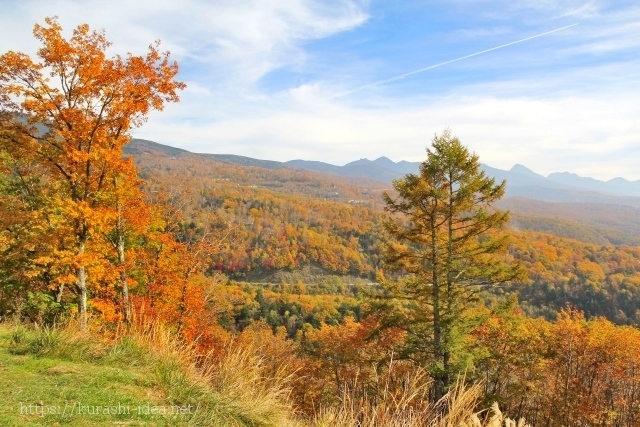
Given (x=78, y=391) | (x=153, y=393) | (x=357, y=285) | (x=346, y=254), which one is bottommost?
(x=346, y=254)

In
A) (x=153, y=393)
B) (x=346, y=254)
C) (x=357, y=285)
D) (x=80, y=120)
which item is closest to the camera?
(x=153, y=393)

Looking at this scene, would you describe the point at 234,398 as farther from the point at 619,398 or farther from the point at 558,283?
the point at 558,283

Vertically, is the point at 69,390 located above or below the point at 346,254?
above

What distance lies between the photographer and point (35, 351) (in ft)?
16.0

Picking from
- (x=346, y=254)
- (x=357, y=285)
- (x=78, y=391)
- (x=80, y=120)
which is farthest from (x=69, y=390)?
(x=346, y=254)

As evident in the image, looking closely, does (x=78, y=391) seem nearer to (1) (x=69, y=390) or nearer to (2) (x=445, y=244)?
(1) (x=69, y=390)

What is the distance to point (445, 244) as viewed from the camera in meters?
13.8

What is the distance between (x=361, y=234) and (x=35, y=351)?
114236 millimetres

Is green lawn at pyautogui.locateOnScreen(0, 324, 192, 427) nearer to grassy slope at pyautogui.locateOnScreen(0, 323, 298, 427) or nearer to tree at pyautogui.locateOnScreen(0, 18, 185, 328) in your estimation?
grassy slope at pyautogui.locateOnScreen(0, 323, 298, 427)

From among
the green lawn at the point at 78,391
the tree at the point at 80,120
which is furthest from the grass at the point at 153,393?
the tree at the point at 80,120

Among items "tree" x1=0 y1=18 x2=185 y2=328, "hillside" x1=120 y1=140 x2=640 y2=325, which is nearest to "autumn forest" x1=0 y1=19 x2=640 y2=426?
"tree" x1=0 y1=18 x2=185 y2=328

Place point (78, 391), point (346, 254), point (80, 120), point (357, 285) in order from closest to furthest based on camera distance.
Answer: point (78, 391) < point (80, 120) < point (357, 285) < point (346, 254)

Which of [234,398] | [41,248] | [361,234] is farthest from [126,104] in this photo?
[361,234]

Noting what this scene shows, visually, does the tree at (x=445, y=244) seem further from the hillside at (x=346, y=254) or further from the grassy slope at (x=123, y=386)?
the hillside at (x=346, y=254)
